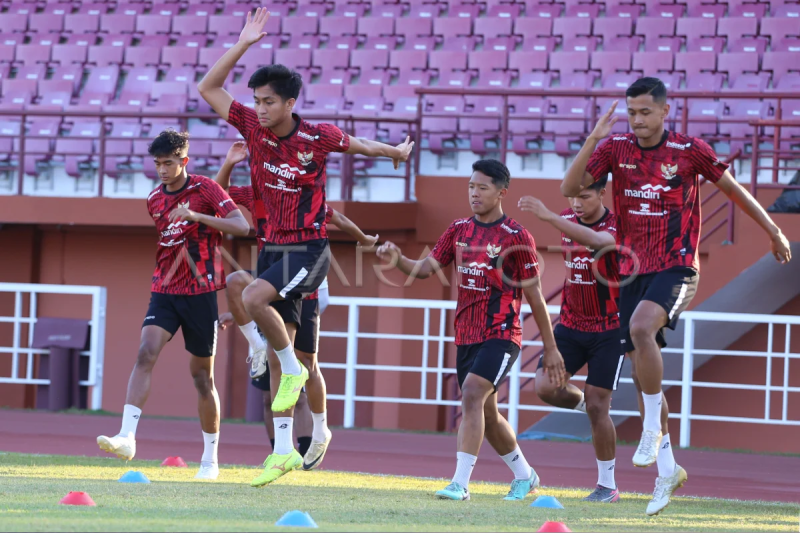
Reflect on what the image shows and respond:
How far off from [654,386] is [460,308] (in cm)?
123

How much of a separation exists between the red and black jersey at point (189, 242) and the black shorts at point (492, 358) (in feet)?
6.38

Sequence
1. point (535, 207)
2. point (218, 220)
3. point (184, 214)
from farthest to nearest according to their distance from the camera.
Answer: point (218, 220) < point (184, 214) < point (535, 207)

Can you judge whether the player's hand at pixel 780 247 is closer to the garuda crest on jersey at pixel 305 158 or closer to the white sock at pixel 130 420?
the garuda crest on jersey at pixel 305 158

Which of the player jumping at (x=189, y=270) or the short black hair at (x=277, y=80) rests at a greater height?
the short black hair at (x=277, y=80)

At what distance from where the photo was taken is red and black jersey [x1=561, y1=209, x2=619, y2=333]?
7.14 m

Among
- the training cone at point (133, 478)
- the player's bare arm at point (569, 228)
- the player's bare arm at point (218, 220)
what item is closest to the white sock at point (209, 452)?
the training cone at point (133, 478)

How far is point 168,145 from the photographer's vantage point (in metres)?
7.37

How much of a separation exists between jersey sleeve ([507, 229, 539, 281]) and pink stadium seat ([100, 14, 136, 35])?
46.9 ft

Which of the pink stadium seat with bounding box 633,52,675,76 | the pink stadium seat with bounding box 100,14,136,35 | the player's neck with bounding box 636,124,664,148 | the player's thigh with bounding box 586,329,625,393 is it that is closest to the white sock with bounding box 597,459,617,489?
the player's thigh with bounding box 586,329,625,393

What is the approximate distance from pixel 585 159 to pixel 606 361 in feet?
4.83

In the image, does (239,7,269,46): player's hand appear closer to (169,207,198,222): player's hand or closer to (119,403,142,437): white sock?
(169,207,198,222): player's hand

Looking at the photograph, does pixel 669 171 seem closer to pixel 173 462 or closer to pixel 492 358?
pixel 492 358

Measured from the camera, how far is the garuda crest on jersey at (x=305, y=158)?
6629 mm

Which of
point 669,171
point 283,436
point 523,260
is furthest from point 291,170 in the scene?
point 669,171
